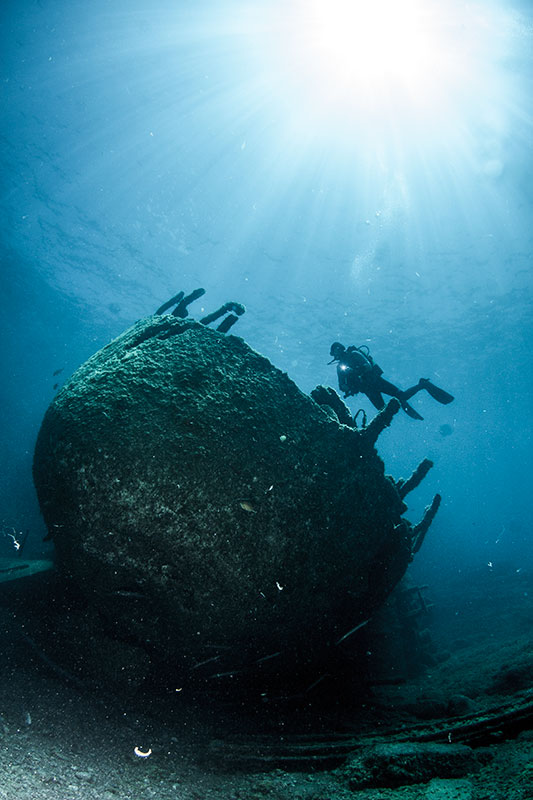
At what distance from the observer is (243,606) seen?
3.44 meters

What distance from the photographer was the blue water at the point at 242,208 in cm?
1648

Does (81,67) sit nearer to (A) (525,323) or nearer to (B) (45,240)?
(B) (45,240)

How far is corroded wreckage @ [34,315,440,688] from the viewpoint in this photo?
331 centimetres

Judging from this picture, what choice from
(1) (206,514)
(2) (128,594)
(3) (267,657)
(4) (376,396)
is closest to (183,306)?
(1) (206,514)

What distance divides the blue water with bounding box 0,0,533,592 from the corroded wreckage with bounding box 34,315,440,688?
1063 cm

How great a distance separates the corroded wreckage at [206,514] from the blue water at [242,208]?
10626mm

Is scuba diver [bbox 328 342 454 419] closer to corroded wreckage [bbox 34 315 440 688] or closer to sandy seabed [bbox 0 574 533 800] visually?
corroded wreckage [bbox 34 315 440 688]

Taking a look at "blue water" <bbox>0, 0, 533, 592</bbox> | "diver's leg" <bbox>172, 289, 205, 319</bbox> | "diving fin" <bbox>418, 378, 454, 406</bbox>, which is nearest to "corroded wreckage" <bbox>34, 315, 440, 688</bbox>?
"diver's leg" <bbox>172, 289, 205, 319</bbox>

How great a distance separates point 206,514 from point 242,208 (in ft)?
77.1

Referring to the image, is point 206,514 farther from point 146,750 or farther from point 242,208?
point 242,208

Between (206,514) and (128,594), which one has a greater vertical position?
(206,514)

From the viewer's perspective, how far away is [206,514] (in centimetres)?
331

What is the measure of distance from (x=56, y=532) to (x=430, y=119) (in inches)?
957

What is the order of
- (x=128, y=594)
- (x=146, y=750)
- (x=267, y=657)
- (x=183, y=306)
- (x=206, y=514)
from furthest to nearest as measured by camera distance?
(x=183, y=306) < (x=267, y=657) < (x=128, y=594) < (x=206, y=514) < (x=146, y=750)
